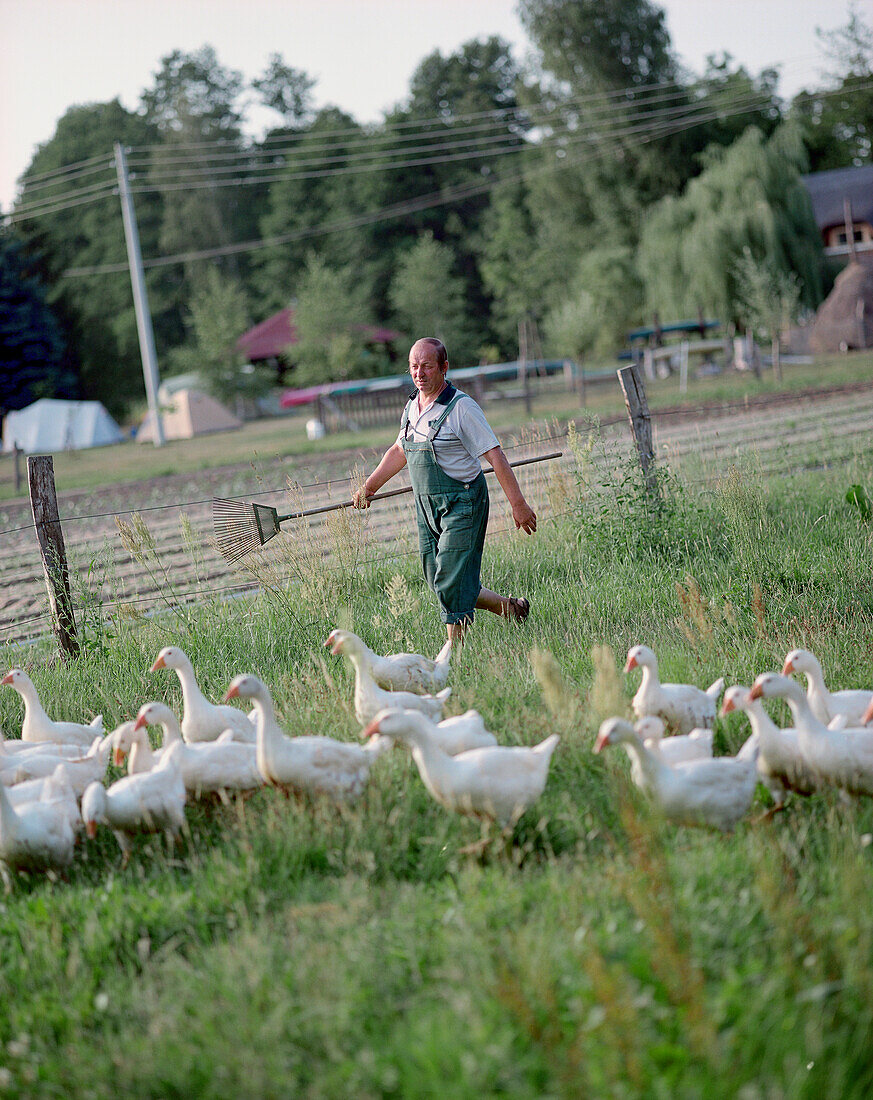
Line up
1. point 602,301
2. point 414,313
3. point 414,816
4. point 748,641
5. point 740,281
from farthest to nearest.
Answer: point 414,313 < point 602,301 < point 740,281 < point 748,641 < point 414,816

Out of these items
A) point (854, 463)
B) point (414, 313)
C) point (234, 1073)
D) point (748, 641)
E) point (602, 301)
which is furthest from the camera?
point (414, 313)

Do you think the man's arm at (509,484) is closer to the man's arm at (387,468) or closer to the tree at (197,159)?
the man's arm at (387,468)

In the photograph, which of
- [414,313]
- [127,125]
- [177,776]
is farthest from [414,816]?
[127,125]

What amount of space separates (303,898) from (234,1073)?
0.80 metres

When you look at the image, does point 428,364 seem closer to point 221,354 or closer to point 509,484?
point 509,484

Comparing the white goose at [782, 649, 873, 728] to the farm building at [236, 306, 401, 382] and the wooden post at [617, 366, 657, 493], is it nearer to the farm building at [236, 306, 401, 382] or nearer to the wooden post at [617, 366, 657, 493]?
the wooden post at [617, 366, 657, 493]

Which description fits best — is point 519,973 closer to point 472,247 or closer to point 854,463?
point 854,463

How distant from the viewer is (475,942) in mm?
2836

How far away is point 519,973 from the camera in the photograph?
2.68m

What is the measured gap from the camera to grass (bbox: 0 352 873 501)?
22031 millimetres

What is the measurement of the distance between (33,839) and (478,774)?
1.76 m

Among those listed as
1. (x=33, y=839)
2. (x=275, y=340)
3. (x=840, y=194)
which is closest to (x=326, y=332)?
(x=275, y=340)

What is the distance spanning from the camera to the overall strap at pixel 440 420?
580 cm

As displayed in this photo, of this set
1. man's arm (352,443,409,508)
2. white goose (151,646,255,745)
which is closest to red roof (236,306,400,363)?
man's arm (352,443,409,508)
